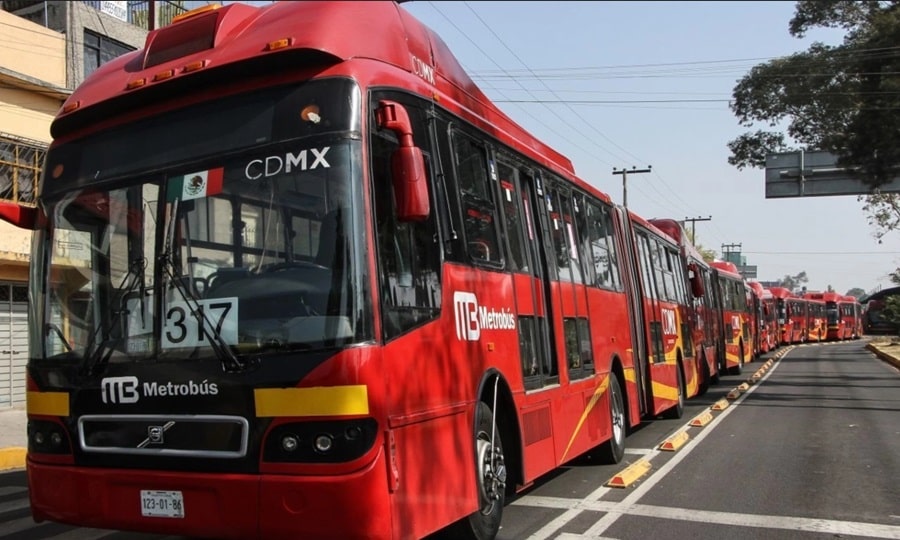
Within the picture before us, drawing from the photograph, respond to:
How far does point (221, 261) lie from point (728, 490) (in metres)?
5.65

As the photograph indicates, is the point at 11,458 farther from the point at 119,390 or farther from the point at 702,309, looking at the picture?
the point at 702,309

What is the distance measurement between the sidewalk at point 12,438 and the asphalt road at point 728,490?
62cm

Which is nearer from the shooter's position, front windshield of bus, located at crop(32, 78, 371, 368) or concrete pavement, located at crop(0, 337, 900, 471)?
front windshield of bus, located at crop(32, 78, 371, 368)

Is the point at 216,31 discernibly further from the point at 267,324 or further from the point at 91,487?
the point at 91,487

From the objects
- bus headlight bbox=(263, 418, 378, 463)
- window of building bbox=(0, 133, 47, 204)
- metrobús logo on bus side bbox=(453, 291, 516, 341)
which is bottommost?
bus headlight bbox=(263, 418, 378, 463)

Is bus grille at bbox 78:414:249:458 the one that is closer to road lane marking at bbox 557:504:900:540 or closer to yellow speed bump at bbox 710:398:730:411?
road lane marking at bbox 557:504:900:540

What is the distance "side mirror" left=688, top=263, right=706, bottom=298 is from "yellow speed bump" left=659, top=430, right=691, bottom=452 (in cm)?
648

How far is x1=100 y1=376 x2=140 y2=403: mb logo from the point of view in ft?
14.3

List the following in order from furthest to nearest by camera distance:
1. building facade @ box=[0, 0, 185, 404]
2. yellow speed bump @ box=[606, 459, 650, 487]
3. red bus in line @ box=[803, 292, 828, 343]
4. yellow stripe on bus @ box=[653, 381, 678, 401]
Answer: red bus in line @ box=[803, 292, 828, 343] < building facade @ box=[0, 0, 185, 404] < yellow stripe on bus @ box=[653, 381, 678, 401] < yellow speed bump @ box=[606, 459, 650, 487]

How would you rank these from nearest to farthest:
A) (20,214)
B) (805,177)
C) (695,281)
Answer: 1. (20,214)
2. (695,281)
3. (805,177)

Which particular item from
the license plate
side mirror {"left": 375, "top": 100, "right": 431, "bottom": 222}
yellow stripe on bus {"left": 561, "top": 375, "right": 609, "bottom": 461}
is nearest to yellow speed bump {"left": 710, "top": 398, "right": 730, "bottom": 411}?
yellow stripe on bus {"left": 561, "top": 375, "right": 609, "bottom": 461}

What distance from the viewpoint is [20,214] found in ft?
16.7

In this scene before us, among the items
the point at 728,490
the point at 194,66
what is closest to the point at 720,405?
the point at 728,490

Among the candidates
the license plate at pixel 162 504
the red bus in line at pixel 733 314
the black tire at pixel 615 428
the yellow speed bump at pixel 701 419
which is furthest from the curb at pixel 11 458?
the red bus in line at pixel 733 314
